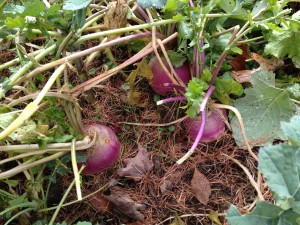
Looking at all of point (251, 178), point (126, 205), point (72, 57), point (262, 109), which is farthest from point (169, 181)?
point (72, 57)

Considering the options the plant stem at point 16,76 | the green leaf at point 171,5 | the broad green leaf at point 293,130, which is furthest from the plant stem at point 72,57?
the broad green leaf at point 293,130

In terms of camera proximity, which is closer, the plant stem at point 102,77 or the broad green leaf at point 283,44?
the plant stem at point 102,77

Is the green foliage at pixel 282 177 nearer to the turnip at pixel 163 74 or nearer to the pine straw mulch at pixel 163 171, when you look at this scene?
the pine straw mulch at pixel 163 171

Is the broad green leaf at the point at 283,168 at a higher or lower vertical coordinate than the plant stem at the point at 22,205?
higher

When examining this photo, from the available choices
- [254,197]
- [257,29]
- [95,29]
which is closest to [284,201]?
[254,197]

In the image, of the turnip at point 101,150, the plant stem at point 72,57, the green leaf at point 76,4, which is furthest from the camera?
the turnip at point 101,150

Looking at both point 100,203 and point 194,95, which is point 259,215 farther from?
point 100,203
